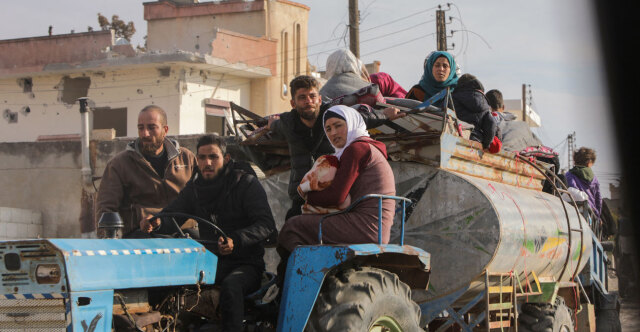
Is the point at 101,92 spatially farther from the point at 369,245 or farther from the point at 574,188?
the point at 369,245

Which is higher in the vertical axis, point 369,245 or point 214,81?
point 214,81

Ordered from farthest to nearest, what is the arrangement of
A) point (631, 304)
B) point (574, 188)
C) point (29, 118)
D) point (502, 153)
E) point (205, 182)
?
point (29, 118), point (631, 304), point (574, 188), point (502, 153), point (205, 182)

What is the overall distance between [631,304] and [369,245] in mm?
11733

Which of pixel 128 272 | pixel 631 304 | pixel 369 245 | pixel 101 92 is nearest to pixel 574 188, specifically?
pixel 631 304

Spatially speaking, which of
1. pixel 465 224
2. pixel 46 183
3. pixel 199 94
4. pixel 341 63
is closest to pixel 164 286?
pixel 465 224

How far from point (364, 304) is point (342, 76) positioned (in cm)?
360

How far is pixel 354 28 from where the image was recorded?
2311 centimetres

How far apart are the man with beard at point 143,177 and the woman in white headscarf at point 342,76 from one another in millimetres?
1723

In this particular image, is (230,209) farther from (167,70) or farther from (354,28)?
(167,70)

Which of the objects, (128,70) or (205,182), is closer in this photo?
(205,182)

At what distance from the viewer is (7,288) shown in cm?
445

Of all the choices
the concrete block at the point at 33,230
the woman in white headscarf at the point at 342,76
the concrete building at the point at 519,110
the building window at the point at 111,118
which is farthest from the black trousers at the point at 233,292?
the concrete building at the point at 519,110

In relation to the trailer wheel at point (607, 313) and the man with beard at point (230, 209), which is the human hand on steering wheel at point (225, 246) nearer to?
the man with beard at point (230, 209)

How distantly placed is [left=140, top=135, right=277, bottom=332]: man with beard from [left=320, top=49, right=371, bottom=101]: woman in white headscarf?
2230mm
